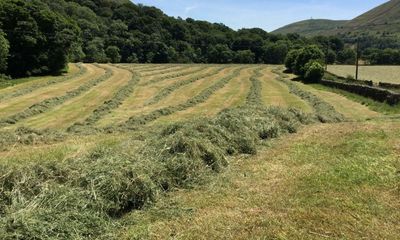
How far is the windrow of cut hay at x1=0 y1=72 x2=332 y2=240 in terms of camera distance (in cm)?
848

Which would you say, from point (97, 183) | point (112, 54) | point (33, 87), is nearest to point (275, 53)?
point (112, 54)

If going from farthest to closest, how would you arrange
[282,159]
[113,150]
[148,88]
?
[148,88] < [282,159] < [113,150]

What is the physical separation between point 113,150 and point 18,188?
12.1 ft

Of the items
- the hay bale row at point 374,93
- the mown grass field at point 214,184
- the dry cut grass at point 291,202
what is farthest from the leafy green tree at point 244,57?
the dry cut grass at point 291,202

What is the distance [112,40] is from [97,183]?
384 feet

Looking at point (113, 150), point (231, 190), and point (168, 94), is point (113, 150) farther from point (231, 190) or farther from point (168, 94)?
point (168, 94)

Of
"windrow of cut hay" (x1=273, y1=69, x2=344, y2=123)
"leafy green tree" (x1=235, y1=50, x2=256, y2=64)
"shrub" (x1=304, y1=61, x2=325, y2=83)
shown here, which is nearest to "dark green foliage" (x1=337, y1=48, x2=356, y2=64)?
"leafy green tree" (x1=235, y1=50, x2=256, y2=64)

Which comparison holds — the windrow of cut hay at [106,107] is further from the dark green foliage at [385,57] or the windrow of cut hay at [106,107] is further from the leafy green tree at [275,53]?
the dark green foliage at [385,57]

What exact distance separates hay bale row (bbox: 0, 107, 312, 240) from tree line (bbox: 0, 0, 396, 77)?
42385 mm

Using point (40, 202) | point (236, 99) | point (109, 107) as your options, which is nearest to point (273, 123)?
point (40, 202)

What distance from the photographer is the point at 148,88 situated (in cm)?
5228

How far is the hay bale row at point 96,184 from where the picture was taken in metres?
8.48

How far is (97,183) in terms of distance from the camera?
10.1 metres

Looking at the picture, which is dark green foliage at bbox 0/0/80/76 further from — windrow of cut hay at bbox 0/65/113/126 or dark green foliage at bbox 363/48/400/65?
dark green foliage at bbox 363/48/400/65
